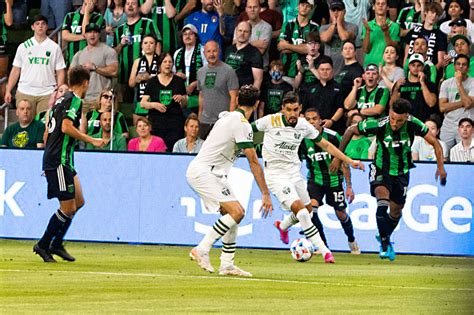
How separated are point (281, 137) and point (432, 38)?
4829mm

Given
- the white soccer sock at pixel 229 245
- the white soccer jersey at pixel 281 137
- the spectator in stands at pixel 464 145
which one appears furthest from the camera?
the spectator in stands at pixel 464 145

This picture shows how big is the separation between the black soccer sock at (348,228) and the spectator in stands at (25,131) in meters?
5.04

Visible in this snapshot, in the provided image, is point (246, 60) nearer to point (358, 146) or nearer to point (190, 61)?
point (190, 61)

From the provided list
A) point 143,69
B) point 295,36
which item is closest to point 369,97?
point 295,36

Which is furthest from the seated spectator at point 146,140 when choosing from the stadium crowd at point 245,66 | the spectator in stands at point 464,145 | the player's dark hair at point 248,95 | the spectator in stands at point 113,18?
the player's dark hair at point 248,95

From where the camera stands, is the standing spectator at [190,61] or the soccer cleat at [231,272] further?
the standing spectator at [190,61]

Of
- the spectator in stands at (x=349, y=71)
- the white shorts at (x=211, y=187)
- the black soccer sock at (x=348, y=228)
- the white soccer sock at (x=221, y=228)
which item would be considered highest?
the spectator in stands at (x=349, y=71)

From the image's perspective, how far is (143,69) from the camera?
2170 centimetres

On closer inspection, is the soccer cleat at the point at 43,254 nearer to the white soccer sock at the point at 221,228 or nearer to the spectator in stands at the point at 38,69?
the white soccer sock at the point at 221,228

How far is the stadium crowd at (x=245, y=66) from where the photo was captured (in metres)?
20.1

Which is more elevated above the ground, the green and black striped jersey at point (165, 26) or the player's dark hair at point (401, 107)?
the green and black striped jersey at point (165, 26)

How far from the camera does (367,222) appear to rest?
19406mm

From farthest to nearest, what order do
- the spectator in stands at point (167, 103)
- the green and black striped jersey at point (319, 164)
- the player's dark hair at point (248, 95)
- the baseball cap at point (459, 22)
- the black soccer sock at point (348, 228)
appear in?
the spectator in stands at point (167, 103) < the baseball cap at point (459, 22) < the green and black striped jersey at point (319, 164) < the black soccer sock at point (348, 228) < the player's dark hair at point (248, 95)

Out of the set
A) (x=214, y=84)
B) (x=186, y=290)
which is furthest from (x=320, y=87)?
(x=186, y=290)
